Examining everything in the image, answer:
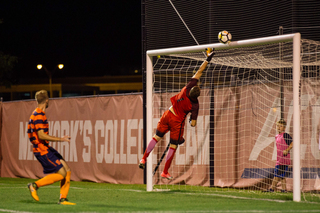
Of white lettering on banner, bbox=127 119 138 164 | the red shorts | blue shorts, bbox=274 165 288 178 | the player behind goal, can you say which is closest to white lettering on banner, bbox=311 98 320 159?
the player behind goal

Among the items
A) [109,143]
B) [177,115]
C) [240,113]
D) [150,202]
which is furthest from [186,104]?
[109,143]

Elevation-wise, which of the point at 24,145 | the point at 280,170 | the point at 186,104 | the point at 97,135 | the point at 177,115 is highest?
the point at 186,104

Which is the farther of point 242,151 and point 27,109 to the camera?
point 27,109

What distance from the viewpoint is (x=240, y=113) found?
12234 millimetres

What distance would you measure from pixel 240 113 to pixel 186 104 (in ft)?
7.78

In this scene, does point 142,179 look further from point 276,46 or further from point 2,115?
point 2,115

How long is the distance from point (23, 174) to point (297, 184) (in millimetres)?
11397

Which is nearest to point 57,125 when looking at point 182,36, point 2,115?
point 2,115

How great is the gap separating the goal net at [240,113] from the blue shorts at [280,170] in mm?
184

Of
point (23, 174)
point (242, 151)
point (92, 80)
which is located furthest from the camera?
point (92, 80)

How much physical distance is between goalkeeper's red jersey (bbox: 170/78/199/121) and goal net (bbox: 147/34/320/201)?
0.74 m

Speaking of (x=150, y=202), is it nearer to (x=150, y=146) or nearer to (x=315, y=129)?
(x=150, y=146)

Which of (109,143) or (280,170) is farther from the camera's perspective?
(109,143)

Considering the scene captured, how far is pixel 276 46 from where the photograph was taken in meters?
11.2
